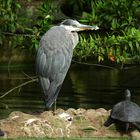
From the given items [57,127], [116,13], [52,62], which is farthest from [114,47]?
[57,127]

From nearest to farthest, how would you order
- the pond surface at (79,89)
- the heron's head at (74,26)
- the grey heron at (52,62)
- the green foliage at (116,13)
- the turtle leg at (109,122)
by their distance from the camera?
the turtle leg at (109,122) → the grey heron at (52,62) → the heron's head at (74,26) → the green foliage at (116,13) → the pond surface at (79,89)

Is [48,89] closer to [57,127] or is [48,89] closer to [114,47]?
[57,127]

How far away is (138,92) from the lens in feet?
48.2

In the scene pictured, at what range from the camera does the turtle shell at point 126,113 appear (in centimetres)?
872

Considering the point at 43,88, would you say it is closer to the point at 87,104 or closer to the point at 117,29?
the point at 117,29

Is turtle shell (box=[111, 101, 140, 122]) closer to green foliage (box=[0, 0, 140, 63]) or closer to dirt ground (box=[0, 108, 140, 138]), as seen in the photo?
dirt ground (box=[0, 108, 140, 138])

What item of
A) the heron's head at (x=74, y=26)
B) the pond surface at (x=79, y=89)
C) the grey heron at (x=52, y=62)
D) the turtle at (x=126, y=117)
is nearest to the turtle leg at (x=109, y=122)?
the turtle at (x=126, y=117)

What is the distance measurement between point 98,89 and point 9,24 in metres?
5.05

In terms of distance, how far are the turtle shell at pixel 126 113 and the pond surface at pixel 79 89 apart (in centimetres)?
268

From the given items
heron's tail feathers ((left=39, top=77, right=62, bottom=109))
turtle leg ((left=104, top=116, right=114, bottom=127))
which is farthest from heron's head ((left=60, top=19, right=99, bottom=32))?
turtle leg ((left=104, top=116, right=114, bottom=127))

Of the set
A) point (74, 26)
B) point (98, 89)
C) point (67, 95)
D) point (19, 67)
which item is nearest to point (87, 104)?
point (67, 95)

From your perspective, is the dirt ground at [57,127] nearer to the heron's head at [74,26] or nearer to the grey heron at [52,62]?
the grey heron at [52,62]

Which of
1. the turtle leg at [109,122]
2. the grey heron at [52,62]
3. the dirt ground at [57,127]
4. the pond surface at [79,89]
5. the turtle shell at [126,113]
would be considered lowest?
the pond surface at [79,89]

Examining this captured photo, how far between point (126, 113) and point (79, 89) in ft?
21.4
